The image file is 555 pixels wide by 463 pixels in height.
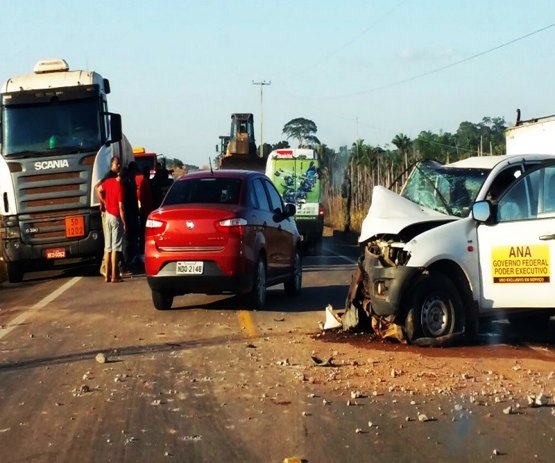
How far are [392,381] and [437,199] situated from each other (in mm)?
2911

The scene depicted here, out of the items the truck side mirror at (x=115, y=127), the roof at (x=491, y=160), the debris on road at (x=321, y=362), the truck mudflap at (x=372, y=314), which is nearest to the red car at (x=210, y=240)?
the truck mudflap at (x=372, y=314)

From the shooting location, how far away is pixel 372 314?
1027 cm

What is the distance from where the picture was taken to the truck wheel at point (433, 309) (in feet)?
31.8

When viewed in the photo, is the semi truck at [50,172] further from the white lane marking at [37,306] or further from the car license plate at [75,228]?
the white lane marking at [37,306]

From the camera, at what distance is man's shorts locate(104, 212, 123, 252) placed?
16719 millimetres

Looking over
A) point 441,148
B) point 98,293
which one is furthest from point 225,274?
point 441,148

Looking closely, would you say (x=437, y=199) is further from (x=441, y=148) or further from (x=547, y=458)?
(x=441, y=148)

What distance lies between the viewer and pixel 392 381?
828 cm

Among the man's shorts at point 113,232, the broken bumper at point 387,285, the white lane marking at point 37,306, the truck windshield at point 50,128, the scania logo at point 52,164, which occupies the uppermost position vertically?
the truck windshield at point 50,128

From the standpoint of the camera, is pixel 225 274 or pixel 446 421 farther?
pixel 225 274

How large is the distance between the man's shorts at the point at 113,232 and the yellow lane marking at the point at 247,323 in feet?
14.9

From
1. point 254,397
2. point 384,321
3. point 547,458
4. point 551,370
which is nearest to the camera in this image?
point 547,458

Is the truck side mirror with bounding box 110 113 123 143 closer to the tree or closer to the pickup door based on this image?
the pickup door

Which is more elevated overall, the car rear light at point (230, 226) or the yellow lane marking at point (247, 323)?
the car rear light at point (230, 226)
